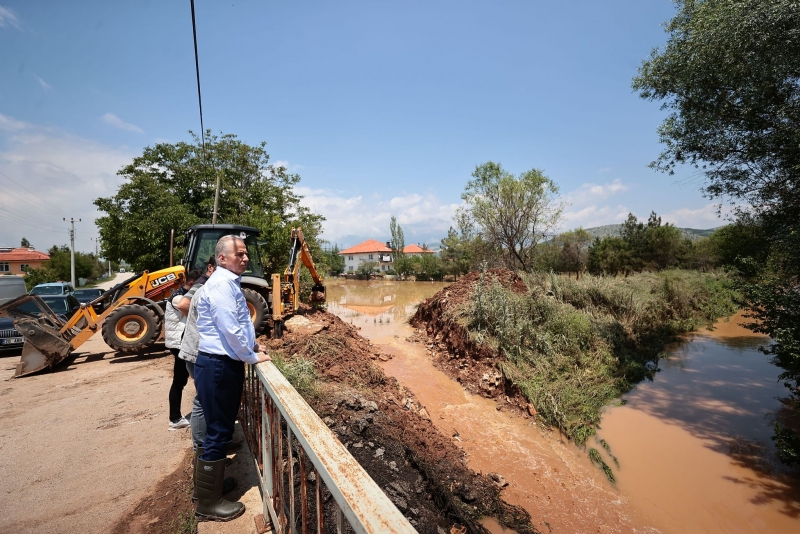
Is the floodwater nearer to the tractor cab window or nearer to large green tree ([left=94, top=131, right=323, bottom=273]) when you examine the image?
the tractor cab window

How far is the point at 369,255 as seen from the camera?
236 ft

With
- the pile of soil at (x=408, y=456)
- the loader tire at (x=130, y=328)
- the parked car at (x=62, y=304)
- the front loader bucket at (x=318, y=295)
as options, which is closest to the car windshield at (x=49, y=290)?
the parked car at (x=62, y=304)

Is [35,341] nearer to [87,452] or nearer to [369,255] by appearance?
[87,452]

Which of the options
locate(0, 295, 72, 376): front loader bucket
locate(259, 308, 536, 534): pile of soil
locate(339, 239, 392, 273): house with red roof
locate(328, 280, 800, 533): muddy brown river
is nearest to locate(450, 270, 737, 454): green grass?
locate(328, 280, 800, 533): muddy brown river

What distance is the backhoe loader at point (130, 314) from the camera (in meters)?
6.98

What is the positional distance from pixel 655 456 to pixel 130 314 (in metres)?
10.1

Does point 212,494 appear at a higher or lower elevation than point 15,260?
lower

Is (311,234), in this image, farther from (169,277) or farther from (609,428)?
(609,428)

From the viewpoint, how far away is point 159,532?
8.21 feet

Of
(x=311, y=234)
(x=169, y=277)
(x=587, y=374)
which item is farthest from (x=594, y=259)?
(x=169, y=277)

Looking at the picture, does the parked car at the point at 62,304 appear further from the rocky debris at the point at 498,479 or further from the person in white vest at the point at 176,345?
the rocky debris at the point at 498,479

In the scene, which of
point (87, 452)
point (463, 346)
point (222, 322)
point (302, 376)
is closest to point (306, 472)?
point (222, 322)

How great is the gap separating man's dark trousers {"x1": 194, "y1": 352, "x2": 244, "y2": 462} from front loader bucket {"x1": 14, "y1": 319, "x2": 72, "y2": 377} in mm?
7143

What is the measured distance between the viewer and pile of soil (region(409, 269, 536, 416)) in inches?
320
